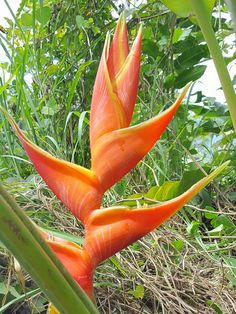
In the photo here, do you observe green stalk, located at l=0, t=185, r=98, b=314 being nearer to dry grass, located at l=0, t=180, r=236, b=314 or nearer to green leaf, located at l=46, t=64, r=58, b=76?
dry grass, located at l=0, t=180, r=236, b=314

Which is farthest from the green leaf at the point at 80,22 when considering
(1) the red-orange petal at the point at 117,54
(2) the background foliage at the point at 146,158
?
(1) the red-orange petal at the point at 117,54

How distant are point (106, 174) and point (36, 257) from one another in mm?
140

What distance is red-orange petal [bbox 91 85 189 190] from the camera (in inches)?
16.2

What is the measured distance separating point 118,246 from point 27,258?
0.41 feet

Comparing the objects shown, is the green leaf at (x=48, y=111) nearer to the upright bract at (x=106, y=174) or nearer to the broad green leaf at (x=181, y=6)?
the broad green leaf at (x=181, y=6)

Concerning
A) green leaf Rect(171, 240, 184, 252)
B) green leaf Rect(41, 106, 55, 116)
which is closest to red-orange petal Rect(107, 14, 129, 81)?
green leaf Rect(171, 240, 184, 252)

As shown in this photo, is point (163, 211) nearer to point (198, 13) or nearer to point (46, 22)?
point (198, 13)

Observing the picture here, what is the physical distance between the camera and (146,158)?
130 cm

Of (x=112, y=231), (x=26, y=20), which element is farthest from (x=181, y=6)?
(x=26, y=20)

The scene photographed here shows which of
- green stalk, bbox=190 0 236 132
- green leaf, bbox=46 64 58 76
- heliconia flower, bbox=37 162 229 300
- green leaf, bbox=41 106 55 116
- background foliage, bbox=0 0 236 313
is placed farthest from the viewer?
green leaf, bbox=46 64 58 76

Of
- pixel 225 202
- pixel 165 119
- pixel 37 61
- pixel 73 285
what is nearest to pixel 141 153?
pixel 165 119

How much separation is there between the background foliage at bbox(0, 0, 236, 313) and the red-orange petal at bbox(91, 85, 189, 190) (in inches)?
5.8

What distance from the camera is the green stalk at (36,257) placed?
0.93 ft

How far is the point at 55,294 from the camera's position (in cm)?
30
